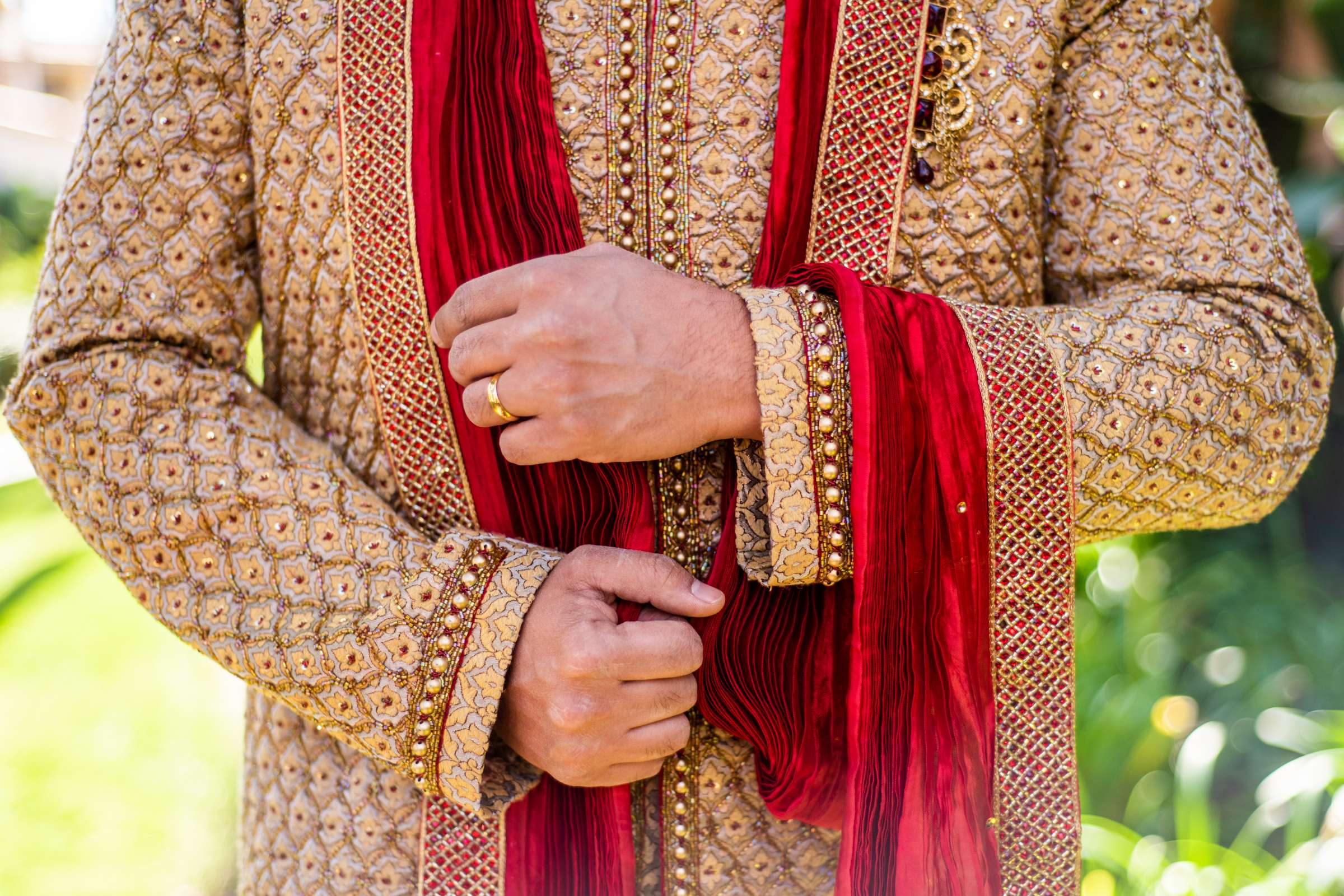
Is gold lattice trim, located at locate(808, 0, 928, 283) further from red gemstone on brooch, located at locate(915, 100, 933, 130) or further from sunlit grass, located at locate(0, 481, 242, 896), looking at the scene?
Answer: sunlit grass, located at locate(0, 481, 242, 896)

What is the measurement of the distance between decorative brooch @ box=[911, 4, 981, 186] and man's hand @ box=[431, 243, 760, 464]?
10.1 inches

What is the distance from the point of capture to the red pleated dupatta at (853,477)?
0.84 m

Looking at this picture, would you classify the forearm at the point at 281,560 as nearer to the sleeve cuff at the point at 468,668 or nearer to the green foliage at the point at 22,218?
the sleeve cuff at the point at 468,668

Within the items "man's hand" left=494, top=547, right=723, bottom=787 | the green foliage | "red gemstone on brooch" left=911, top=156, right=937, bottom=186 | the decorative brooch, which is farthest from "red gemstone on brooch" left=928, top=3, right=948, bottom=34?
the green foliage

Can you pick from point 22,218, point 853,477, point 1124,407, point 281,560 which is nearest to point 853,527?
point 853,477

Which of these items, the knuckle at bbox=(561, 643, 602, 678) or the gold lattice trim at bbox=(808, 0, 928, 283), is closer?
the knuckle at bbox=(561, 643, 602, 678)

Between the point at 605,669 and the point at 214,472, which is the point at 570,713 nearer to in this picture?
the point at 605,669

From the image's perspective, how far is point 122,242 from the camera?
0.94m

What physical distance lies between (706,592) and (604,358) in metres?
0.22

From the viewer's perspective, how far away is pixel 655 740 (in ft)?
2.79

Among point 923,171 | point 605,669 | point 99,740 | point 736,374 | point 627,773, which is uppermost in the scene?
point 923,171

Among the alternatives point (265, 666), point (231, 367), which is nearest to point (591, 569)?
point (265, 666)

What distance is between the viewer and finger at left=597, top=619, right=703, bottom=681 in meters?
0.81

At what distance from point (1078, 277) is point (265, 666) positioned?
0.85 m
